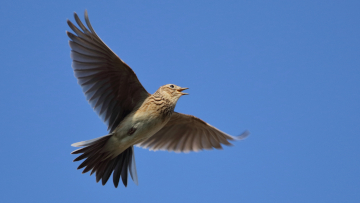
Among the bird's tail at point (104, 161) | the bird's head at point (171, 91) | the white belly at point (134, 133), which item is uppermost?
the bird's head at point (171, 91)

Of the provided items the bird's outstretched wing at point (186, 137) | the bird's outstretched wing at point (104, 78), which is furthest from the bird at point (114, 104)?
the bird's outstretched wing at point (186, 137)

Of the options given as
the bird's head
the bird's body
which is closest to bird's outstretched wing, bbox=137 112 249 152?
the bird's head

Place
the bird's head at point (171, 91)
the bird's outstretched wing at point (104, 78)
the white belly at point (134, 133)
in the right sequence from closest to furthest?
the bird's outstretched wing at point (104, 78) → the white belly at point (134, 133) → the bird's head at point (171, 91)

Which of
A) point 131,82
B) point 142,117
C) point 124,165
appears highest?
point 131,82

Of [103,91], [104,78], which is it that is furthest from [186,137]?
[104,78]

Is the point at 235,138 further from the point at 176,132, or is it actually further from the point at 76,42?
the point at 76,42

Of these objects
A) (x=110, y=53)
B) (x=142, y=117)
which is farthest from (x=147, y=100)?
(x=110, y=53)

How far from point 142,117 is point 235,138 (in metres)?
2.59

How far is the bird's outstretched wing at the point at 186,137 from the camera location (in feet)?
36.0

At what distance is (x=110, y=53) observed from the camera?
8953 millimetres

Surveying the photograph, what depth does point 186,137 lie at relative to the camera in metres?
11.4

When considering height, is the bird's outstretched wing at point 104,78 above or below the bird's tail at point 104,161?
above

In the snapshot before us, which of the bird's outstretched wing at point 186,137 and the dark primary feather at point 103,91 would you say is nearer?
the dark primary feather at point 103,91

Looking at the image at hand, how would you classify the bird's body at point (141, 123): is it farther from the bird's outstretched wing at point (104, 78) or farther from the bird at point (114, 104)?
the bird's outstretched wing at point (104, 78)
